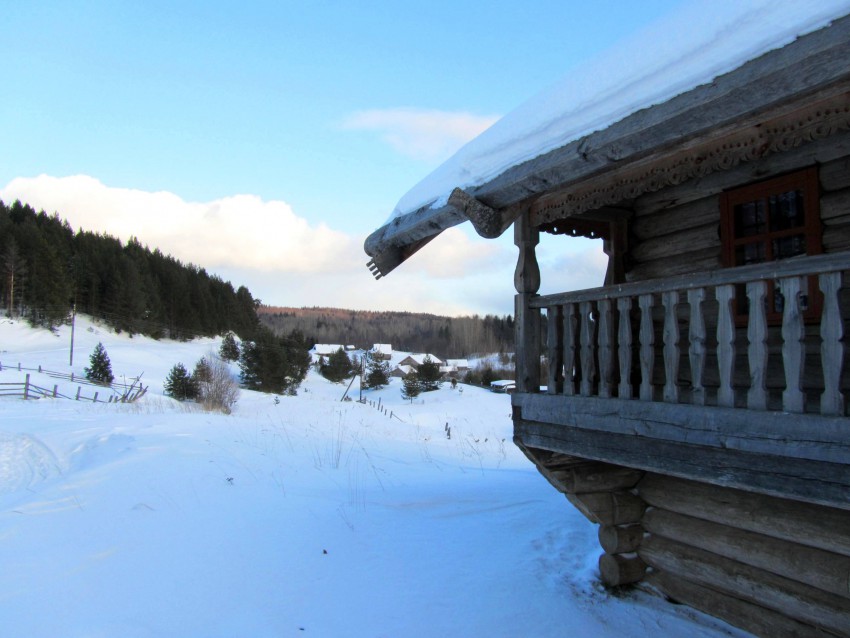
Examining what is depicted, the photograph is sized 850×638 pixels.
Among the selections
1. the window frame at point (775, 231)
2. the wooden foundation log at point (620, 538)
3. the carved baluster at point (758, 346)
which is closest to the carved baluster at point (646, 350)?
the carved baluster at point (758, 346)

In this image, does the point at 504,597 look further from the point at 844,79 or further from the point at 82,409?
the point at 82,409

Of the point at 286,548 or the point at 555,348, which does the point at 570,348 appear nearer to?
the point at 555,348

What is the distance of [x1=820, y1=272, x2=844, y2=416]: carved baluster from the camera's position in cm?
269

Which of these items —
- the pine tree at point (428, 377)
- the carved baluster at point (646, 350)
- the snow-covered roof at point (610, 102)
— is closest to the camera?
the snow-covered roof at point (610, 102)

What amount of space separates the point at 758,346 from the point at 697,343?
1.19ft

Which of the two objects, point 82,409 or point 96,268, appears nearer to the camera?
point 82,409

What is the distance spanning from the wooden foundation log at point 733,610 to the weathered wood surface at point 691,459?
1.47 metres

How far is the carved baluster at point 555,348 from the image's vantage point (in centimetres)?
447

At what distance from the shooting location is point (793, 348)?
111 inches

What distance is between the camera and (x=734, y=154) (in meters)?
3.26

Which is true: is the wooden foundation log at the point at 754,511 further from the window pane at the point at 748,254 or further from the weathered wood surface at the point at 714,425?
the window pane at the point at 748,254

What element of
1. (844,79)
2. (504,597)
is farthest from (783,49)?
(504,597)

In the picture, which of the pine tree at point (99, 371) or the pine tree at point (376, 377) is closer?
the pine tree at point (99, 371)

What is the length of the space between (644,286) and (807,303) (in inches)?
49.3
